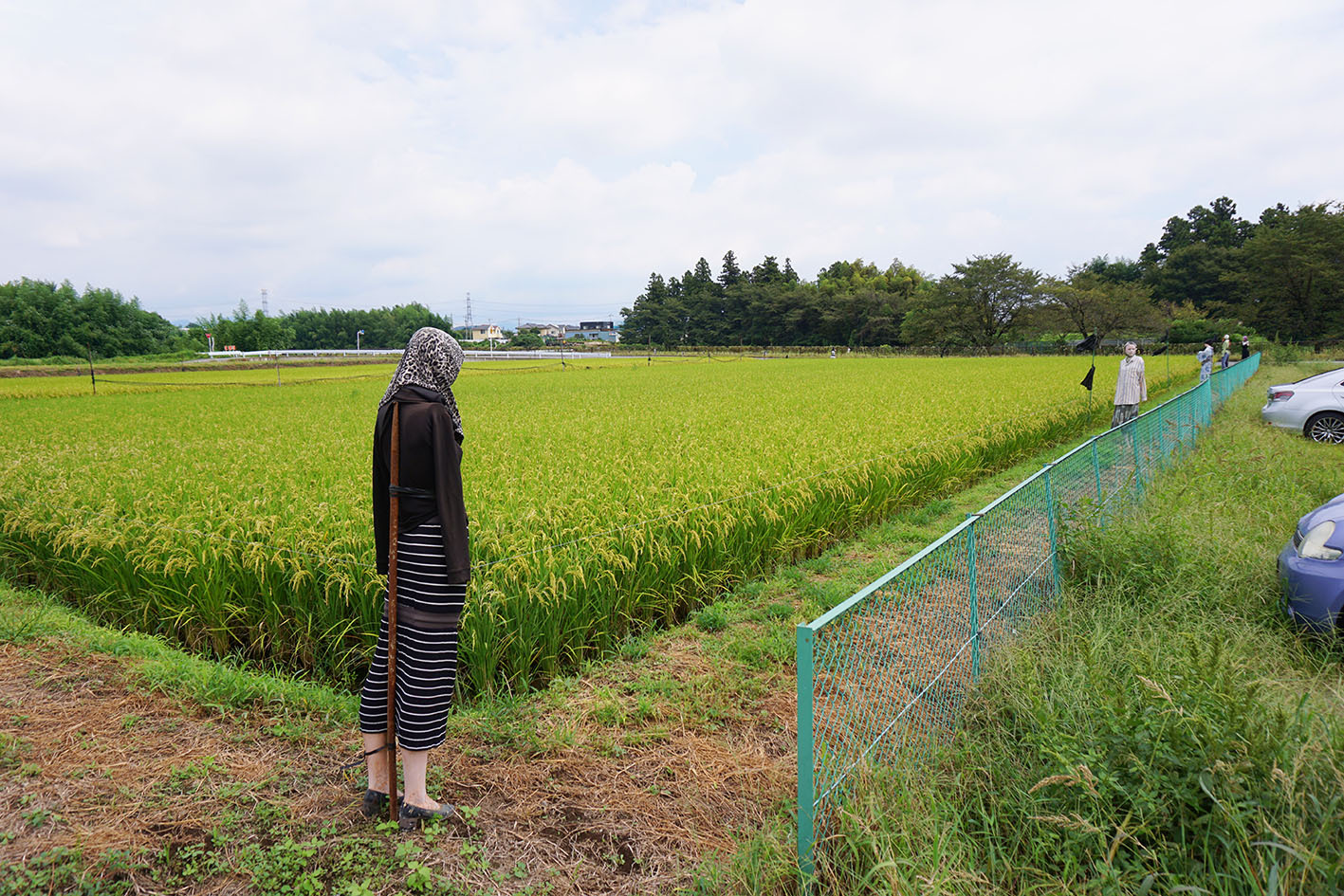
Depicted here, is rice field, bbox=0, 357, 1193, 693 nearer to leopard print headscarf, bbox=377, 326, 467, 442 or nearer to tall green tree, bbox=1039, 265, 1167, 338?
leopard print headscarf, bbox=377, 326, 467, 442

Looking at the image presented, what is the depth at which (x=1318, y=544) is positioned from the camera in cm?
379

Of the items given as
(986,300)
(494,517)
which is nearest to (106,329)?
(494,517)

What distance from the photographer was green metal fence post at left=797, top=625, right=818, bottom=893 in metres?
1.97

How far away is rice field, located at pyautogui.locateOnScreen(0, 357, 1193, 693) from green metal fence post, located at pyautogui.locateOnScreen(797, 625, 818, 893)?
6.86 feet

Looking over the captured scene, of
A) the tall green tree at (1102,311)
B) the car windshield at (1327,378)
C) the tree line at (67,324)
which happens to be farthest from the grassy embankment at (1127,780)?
the tall green tree at (1102,311)

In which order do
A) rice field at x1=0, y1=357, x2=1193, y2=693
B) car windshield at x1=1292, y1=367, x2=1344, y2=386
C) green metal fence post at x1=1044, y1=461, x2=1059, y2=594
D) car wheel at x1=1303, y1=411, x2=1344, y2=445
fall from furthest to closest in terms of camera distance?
1. car windshield at x1=1292, y1=367, x2=1344, y2=386
2. car wheel at x1=1303, y1=411, x2=1344, y2=445
3. green metal fence post at x1=1044, y1=461, x2=1059, y2=594
4. rice field at x1=0, y1=357, x2=1193, y2=693

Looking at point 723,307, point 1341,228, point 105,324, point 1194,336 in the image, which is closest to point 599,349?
point 723,307

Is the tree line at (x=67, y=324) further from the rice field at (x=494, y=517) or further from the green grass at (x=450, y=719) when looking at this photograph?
the green grass at (x=450, y=719)

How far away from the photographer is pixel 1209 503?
20.0ft

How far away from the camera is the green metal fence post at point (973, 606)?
3.19 m

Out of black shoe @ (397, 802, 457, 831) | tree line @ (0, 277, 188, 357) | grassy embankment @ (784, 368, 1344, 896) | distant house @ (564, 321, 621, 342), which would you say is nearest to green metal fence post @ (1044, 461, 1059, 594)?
grassy embankment @ (784, 368, 1344, 896)

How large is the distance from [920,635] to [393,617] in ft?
7.56

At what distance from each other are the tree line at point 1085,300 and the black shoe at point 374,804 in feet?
176

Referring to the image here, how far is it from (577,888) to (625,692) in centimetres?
139
